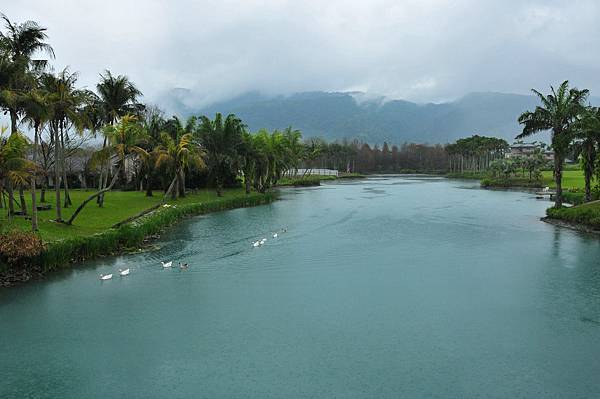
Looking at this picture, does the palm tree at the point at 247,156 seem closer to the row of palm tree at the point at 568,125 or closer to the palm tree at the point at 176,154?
the palm tree at the point at 176,154

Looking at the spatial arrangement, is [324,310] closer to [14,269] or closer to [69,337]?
[69,337]

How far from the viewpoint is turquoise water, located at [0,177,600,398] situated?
1186 cm

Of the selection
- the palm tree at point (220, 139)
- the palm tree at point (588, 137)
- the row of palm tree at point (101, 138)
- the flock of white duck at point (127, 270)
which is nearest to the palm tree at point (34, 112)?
the row of palm tree at point (101, 138)

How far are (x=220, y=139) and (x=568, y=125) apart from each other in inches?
1331

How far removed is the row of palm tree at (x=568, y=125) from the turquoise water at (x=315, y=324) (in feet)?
33.6

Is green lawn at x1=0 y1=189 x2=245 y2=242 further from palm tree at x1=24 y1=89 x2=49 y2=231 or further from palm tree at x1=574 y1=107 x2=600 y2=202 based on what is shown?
palm tree at x1=574 y1=107 x2=600 y2=202

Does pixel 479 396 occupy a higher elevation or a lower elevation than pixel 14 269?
lower

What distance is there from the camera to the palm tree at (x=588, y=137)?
113 ft

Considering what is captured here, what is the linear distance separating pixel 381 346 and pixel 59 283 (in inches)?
522

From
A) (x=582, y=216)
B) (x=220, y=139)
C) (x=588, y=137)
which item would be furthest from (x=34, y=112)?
(x=588, y=137)

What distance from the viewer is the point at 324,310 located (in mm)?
17188

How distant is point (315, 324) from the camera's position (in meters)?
15.8

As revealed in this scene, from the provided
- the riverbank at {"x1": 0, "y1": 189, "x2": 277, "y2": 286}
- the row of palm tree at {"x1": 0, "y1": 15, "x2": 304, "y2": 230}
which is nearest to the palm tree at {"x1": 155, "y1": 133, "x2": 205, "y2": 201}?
the row of palm tree at {"x1": 0, "y1": 15, "x2": 304, "y2": 230}

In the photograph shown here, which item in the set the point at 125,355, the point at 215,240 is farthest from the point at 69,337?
the point at 215,240
